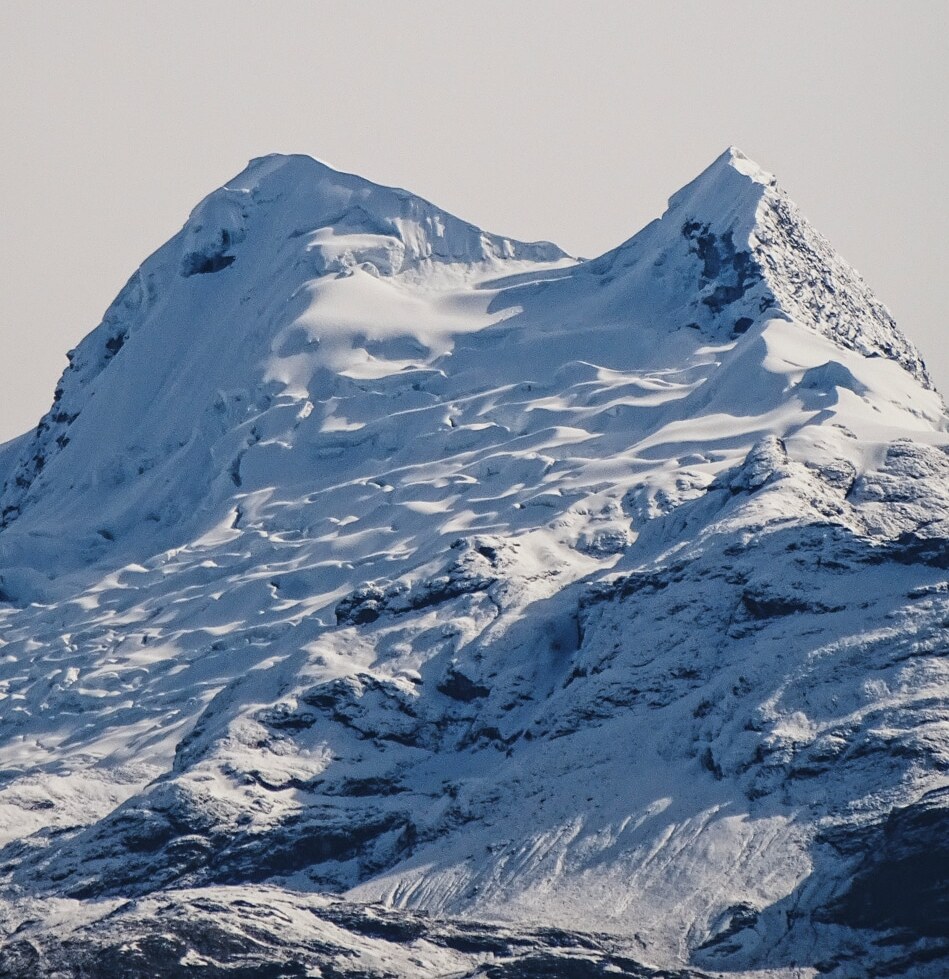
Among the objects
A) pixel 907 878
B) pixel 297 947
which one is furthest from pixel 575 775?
pixel 907 878

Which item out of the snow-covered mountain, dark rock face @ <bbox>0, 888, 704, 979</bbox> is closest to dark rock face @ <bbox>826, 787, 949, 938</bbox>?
the snow-covered mountain

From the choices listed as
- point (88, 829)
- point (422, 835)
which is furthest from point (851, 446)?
point (88, 829)

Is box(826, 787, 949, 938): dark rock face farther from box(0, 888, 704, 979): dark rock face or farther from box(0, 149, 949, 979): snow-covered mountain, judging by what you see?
box(0, 888, 704, 979): dark rock face

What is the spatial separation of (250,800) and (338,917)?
70.8 ft

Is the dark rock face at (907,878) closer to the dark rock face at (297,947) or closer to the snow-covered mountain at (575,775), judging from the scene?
the snow-covered mountain at (575,775)

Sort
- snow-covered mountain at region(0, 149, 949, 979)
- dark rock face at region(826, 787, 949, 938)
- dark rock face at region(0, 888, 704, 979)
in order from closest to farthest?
dark rock face at region(826, 787, 949, 938), dark rock face at region(0, 888, 704, 979), snow-covered mountain at region(0, 149, 949, 979)

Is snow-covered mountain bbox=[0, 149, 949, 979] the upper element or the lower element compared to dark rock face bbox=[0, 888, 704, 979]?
upper

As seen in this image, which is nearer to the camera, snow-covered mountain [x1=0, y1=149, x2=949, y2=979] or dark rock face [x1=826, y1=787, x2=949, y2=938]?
dark rock face [x1=826, y1=787, x2=949, y2=938]

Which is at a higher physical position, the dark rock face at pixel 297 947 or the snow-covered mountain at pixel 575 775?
the snow-covered mountain at pixel 575 775

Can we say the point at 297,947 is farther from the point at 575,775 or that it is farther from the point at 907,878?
the point at 907,878

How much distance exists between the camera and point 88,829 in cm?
16988

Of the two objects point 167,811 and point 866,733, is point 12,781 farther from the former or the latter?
point 866,733

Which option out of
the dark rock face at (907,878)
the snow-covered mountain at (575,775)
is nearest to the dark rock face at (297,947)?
the snow-covered mountain at (575,775)

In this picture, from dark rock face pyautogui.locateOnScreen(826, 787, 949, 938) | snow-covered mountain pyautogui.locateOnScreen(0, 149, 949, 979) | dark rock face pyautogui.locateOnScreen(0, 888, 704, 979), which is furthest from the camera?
snow-covered mountain pyautogui.locateOnScreen(0, 149, 949, 979)
